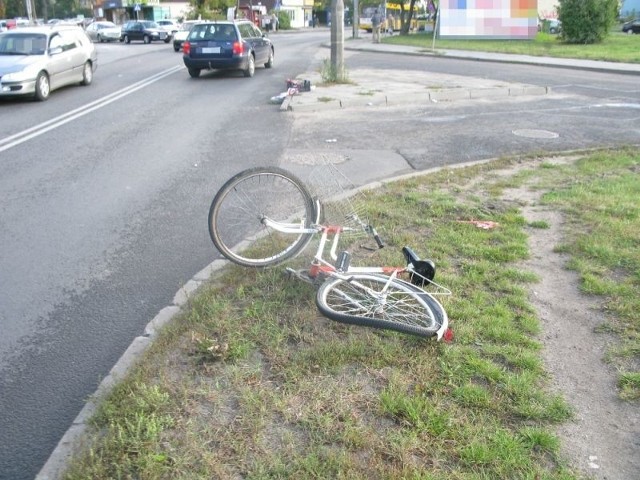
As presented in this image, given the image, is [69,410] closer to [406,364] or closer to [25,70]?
[406,364]

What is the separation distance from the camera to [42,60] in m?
15.4

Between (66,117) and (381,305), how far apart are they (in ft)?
35.3

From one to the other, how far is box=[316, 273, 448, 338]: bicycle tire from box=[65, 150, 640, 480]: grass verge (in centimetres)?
11

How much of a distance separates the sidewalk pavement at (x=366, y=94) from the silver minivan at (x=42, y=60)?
6019 mm

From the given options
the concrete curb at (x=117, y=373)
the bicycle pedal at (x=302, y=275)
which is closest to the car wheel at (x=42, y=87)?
the concrete curb at (x=117, y=373)

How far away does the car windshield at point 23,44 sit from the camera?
51.4ft

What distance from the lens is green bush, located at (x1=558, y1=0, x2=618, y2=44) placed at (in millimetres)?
33938

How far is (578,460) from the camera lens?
2906 mm

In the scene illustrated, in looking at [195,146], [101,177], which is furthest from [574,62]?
[101,177]

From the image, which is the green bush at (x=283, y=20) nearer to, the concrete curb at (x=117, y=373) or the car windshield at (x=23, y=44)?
the car windshield at (x=23, y=44)

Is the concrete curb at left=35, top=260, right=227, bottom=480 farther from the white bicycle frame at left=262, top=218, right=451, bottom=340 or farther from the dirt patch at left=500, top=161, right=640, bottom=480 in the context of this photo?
the dirt patch at left=500, top=161, right=640, bottom=480

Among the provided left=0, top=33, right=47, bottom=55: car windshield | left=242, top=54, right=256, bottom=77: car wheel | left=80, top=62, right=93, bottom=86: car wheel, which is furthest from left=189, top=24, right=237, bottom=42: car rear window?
left=0, top=33, right=47, bottom=55: car windshield

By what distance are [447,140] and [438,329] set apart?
7.29 meters

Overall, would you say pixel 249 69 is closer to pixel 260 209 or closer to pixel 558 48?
pixel 260 209
